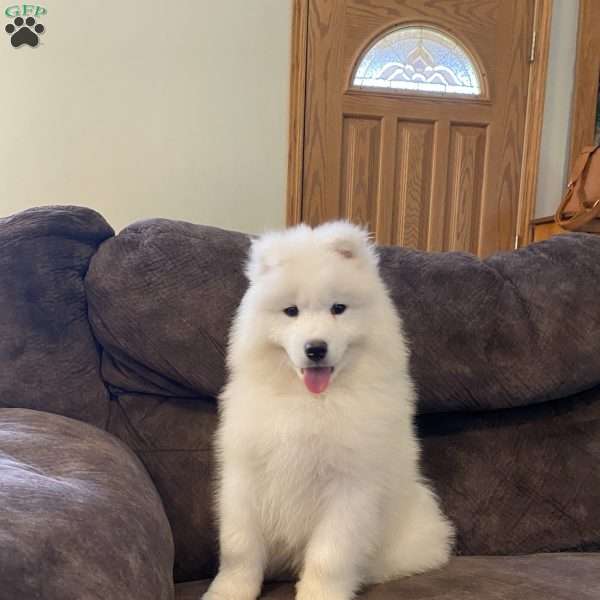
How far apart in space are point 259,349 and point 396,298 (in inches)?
17.3

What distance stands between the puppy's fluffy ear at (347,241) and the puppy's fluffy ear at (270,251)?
0.19 ft

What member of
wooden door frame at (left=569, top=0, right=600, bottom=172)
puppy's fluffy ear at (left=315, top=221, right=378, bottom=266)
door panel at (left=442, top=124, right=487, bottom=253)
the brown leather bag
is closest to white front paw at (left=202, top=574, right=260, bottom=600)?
puppy's fluffy ear at (left=315, top=221, right=378, bottom=266)

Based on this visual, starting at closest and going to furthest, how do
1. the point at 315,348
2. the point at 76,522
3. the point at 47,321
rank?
1. the point at 76,522
2. the point at 315,348
3. the point at 47,321

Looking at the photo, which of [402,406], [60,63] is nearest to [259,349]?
[402,406]

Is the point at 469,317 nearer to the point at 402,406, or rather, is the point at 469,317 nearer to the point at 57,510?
the point at 402,406

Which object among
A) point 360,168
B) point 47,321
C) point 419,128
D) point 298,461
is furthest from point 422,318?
point 419,128

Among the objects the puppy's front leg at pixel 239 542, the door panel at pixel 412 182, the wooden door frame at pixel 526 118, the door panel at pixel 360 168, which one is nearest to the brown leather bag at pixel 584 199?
the wooden door frame at pixel 526 118

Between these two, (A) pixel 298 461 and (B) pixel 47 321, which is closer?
(A) pixel 298 461

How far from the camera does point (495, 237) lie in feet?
11.8

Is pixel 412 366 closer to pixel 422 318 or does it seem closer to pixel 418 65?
pixel 422 318

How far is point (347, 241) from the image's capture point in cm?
131

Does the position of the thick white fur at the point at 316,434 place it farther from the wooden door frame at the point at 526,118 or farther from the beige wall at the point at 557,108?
the beige wall at the point at 557,108

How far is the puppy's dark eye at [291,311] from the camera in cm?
126

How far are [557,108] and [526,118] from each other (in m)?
0.18
